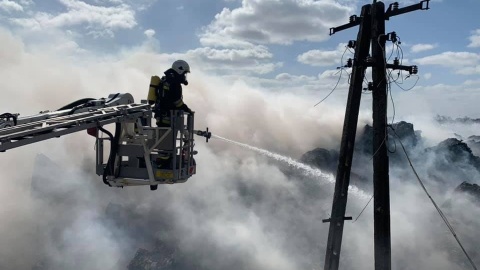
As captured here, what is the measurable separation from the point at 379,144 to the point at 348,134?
2.25 feet

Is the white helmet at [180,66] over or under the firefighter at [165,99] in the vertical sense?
over

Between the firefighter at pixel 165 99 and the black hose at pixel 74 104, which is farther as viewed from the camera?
the firefighter at pixel 165 99

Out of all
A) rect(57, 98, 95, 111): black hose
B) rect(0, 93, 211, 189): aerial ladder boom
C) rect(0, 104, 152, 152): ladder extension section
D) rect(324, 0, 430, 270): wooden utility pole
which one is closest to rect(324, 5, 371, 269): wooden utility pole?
rect(324, 0, 430, 270): wooden utility pole

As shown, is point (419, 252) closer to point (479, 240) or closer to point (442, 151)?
point (479, 240)

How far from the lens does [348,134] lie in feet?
27.0

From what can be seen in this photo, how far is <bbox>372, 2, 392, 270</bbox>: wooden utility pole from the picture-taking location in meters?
7.87

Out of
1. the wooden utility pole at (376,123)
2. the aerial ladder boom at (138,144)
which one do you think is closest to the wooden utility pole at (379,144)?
the wooden utility pole at (376,123)

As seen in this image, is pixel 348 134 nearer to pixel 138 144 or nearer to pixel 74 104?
pixel 138 144

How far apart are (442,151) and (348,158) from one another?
77.0 m

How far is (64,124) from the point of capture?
6.82m

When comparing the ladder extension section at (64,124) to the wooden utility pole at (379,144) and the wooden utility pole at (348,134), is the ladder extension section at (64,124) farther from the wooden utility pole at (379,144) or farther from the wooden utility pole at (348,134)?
the wooden utility pole at (379,144)

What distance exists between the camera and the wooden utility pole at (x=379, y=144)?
7871 millimetres

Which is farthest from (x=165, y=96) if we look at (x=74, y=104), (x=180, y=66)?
(x=74, y=104)

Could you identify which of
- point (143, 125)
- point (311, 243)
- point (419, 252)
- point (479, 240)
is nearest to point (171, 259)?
point (311, 243)
